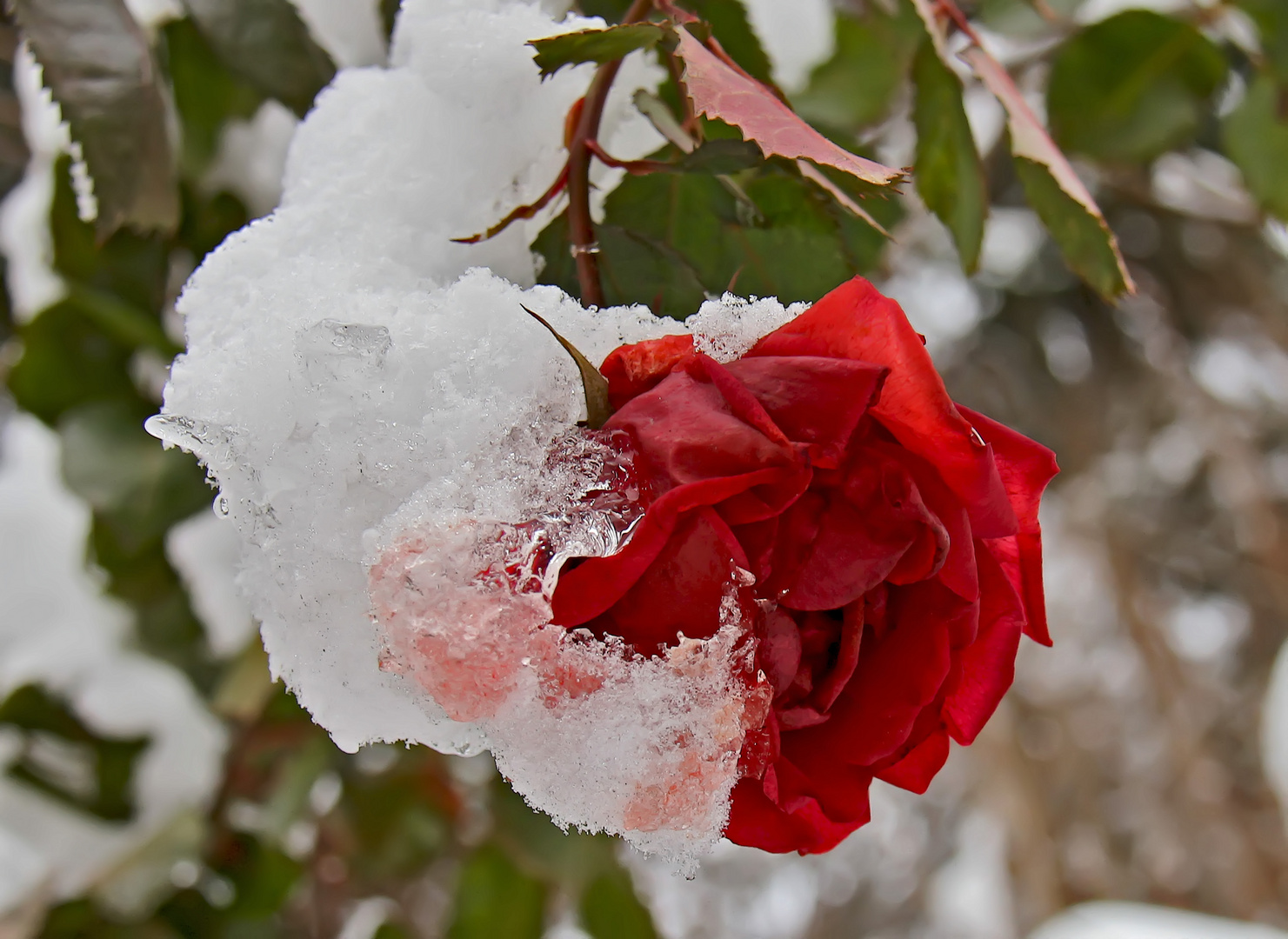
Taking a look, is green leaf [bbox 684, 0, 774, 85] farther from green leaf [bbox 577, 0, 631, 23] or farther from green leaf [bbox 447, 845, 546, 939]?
green leaf [bbox 447, 845, 546, 939]

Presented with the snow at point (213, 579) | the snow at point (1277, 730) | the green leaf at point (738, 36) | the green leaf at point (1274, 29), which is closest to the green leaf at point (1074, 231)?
the green leaf at point (738, 36)

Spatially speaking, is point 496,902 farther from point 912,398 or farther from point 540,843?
point 912,398

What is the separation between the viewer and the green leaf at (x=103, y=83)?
36 centimetres

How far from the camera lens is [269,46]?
17.9 inches

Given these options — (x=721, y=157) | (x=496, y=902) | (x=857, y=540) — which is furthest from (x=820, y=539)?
(x=496, y=902)

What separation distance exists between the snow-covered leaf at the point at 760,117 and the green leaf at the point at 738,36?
7.0 inches

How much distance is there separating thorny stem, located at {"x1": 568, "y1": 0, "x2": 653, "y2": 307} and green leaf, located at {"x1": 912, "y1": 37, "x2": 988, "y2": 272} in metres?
0.16

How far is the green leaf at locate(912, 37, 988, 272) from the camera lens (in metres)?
0.42

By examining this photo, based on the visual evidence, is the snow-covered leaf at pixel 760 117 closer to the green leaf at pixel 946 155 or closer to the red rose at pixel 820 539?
the red rose at pixel 820 539

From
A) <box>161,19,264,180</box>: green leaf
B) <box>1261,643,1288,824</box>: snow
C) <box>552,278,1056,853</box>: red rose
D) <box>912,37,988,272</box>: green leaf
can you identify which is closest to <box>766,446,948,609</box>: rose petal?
<box>552,278,1056,853</box>: red rose

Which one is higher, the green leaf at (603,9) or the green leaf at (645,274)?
the green leaf at (603,9)

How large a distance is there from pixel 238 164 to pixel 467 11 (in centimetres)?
41

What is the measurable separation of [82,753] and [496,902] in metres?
0.35

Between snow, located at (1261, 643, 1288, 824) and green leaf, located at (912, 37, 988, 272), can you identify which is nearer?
green leaf, located at (912, 37, 988, 272)
